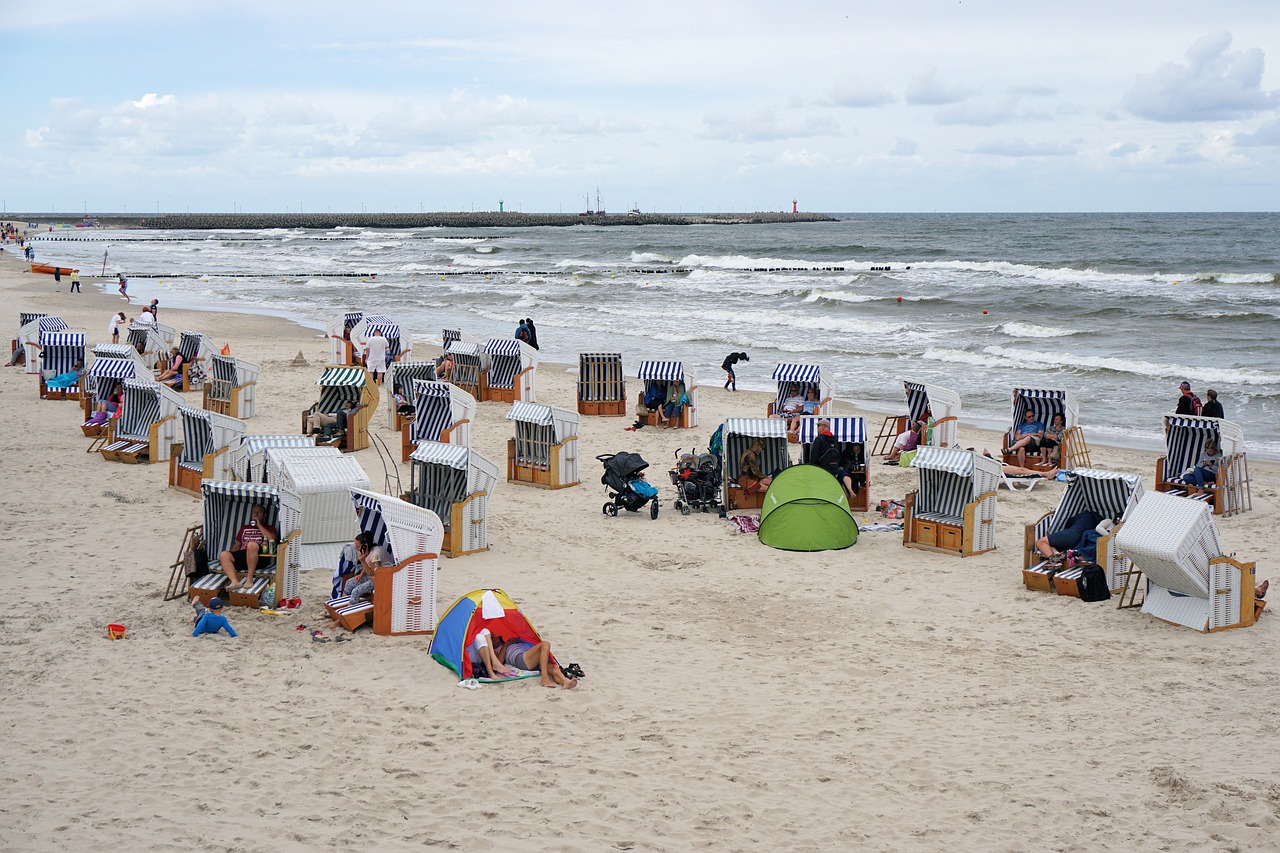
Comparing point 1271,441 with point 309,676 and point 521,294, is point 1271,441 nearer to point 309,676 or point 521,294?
point 309,676

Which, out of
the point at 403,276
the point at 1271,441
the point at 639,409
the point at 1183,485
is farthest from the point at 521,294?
the point at 1183,485

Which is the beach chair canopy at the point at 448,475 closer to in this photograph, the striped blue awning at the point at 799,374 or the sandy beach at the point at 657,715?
the sandy beach at the point at 657,715

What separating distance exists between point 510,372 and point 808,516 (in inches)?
349

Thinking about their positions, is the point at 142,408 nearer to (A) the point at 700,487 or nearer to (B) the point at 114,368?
(B) the point at 114,368

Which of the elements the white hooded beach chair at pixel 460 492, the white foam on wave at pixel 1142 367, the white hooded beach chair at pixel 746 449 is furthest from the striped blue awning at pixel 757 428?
the white foam on wave at pixel 1142 367

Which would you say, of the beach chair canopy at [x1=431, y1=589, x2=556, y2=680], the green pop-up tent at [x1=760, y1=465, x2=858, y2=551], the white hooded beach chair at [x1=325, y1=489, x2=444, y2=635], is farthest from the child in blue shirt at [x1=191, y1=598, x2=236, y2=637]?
the green pop-up tent at [x1=760, y1=465, x2=858, y2=551]

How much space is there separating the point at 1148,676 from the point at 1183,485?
5.44 m

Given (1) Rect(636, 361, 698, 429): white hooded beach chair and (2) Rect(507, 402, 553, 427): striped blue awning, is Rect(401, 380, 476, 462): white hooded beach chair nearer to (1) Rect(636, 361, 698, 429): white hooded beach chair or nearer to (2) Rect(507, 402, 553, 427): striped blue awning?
(2) Rect(507, 402, 553, 427): striped blue awning

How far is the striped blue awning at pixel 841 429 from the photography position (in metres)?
12.5

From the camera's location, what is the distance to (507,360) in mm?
18953

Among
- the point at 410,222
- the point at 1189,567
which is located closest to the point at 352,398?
the point at 1189,567

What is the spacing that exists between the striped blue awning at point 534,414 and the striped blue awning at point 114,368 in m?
5.59

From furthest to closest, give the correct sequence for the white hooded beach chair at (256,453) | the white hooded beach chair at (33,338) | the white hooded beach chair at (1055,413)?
the white hooded beach chair at (33,338)
the white hooded beach chair at (1055,413)
the white hooded beach chair at (256,453)

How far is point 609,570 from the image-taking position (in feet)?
34.2
